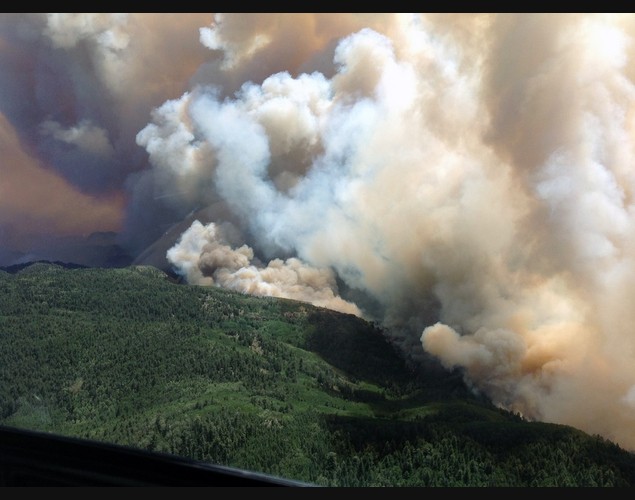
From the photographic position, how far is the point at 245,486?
119 centimetres

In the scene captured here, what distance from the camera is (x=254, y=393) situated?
38.0 ft

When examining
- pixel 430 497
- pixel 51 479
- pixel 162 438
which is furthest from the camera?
pixel 162 438

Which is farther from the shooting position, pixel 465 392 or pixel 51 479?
pixel 465 392

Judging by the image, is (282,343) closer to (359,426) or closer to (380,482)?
(359,426)

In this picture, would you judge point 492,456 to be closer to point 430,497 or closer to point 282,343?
point 282,343

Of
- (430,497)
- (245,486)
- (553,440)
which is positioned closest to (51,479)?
(245,486)

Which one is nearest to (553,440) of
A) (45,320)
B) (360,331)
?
(360,331)

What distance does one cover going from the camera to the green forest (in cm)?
944

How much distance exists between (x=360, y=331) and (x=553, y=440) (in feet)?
11.3

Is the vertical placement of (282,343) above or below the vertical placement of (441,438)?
above

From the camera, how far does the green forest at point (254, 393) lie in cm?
944

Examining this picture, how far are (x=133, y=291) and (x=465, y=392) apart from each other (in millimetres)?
6850

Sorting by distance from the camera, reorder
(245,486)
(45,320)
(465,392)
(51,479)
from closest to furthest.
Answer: (245,486) < (51,479) < (465,392) < (45,320)

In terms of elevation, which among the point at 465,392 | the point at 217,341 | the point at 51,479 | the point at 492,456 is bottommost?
the point at 51,479
